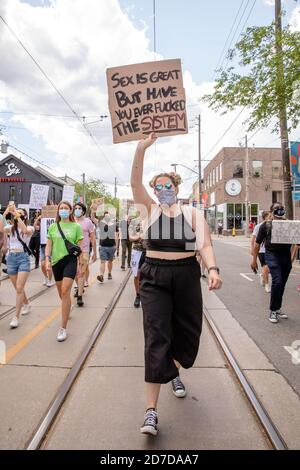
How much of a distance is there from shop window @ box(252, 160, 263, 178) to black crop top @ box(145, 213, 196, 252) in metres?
42.6

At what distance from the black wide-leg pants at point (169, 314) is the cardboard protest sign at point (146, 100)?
4.67ft

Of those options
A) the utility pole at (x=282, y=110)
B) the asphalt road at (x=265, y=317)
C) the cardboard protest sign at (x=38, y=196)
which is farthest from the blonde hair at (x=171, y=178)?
the cardboard protest sign at (x=38, y=196)

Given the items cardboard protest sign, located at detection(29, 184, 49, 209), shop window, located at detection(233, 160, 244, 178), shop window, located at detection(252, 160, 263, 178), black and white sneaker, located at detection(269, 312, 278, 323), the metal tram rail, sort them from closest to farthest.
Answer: the metal tram rail, black and white sneaker, located at detection(269, 312, 278, 323), cardboard protest sign, located at detection(29, 184, 49, 209), shop window, located at detection(233, 160, 244, 178), shop window, located at detection(252, 160, 263, 178)

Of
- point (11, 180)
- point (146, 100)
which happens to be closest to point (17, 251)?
point (146, 100)

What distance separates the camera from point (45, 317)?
572cm

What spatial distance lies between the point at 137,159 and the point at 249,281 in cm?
774

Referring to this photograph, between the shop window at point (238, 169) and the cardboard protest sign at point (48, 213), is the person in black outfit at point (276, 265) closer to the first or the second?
the cardboard protest sign at point (48, 213)

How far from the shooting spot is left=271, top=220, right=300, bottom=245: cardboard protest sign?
18.3 ft

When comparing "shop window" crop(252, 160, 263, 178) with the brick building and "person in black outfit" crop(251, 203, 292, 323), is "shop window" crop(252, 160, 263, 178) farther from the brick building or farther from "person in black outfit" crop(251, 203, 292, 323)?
"person in black outfit" crop(251, 203, 292, 323)

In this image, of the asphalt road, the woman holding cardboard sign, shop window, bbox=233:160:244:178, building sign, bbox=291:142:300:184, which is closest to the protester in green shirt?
the woman holding cardboard sign

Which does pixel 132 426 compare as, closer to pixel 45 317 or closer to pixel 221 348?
pixel 221 348

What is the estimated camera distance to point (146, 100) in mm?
3576

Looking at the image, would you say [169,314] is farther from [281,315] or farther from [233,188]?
[233,188]
